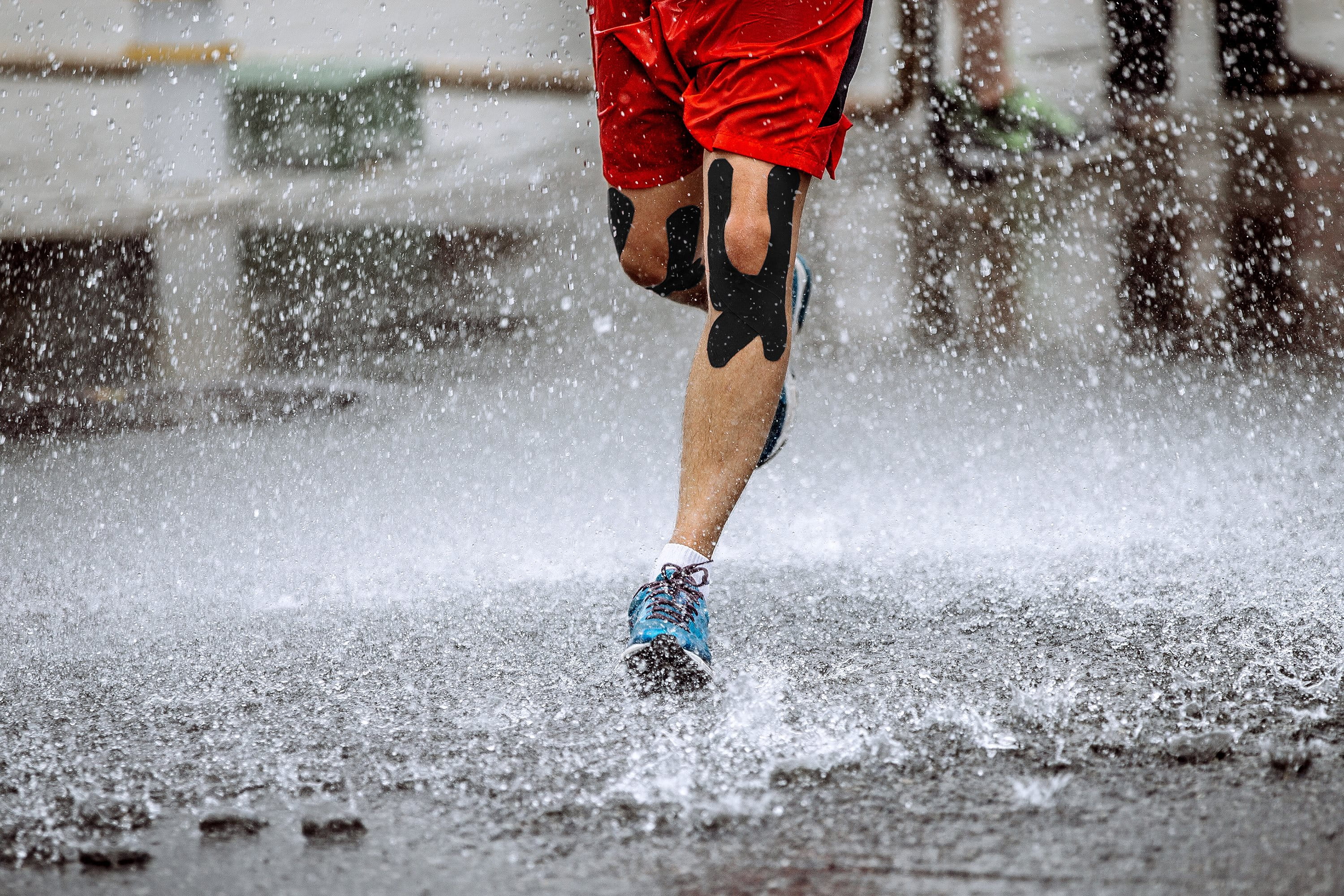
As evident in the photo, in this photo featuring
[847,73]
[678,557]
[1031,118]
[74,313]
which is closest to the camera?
[678,557]

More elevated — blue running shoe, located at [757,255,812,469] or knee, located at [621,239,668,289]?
knee, located at [621,239,668,289]

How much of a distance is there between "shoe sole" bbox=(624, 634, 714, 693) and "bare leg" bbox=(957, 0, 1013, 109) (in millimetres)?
4377

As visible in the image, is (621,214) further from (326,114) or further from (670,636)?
(326,114)

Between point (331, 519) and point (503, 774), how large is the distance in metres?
1.40

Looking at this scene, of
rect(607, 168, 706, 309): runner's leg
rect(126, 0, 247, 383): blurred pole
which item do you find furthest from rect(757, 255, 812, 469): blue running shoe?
rect(126, 0, 247, 383): blurred pole

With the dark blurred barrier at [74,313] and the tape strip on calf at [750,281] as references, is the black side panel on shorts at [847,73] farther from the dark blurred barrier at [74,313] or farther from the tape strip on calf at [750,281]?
the dark blurred barrier at [74,313]

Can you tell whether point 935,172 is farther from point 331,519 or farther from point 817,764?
point 817,764

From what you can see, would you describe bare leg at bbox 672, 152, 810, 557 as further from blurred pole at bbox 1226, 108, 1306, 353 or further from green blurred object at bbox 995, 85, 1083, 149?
green blurred object at bbox 995, 85, 1083, 149

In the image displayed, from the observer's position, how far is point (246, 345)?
438cm

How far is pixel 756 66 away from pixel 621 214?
433 millimetres

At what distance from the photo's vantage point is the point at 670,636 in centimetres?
164

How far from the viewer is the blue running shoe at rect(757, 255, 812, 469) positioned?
7.00ft

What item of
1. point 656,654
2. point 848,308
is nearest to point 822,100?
point 656,654

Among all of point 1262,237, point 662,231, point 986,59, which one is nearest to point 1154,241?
point 1262,237
